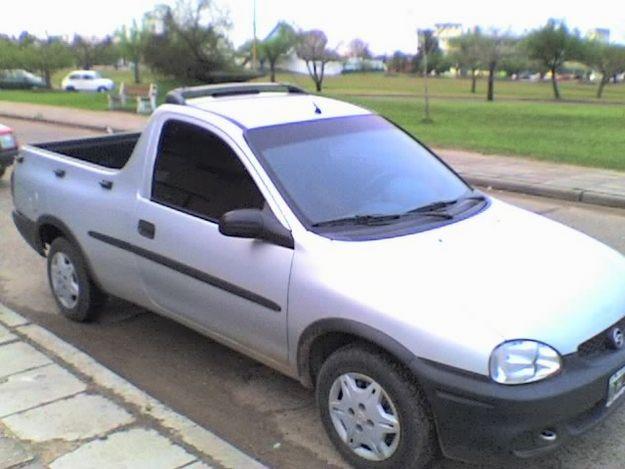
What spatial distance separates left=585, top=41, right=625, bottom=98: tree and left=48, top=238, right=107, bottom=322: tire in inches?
2068

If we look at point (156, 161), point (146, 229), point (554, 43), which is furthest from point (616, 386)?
point (554, 43)

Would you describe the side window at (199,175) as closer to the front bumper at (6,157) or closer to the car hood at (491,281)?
the car hood at (491,281)

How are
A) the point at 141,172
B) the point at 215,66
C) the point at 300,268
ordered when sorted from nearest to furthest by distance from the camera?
the point at 300,268 < the point at 141,172 < the point at 215,66

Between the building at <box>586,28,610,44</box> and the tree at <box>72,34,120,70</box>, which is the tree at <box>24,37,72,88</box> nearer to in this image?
Result: the tree at <box>72,34,120,70</box>

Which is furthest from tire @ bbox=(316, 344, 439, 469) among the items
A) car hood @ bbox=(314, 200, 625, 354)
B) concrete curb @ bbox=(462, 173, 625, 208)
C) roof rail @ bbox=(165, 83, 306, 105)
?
concrete curb @ bbox=(462, 173, 625, 208)

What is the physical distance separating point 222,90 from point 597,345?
283 cm

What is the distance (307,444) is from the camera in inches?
142

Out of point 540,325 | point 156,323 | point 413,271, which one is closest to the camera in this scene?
point 540,325

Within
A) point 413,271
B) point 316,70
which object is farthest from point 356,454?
point 316,70

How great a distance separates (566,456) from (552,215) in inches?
233

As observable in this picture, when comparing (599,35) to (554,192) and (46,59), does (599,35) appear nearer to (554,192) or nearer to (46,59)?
(46,59)

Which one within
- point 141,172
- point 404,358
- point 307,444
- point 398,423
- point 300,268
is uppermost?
point 141,172

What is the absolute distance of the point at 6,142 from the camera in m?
11.3

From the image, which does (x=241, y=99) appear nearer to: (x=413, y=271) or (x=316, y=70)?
(x=413, y=271)
